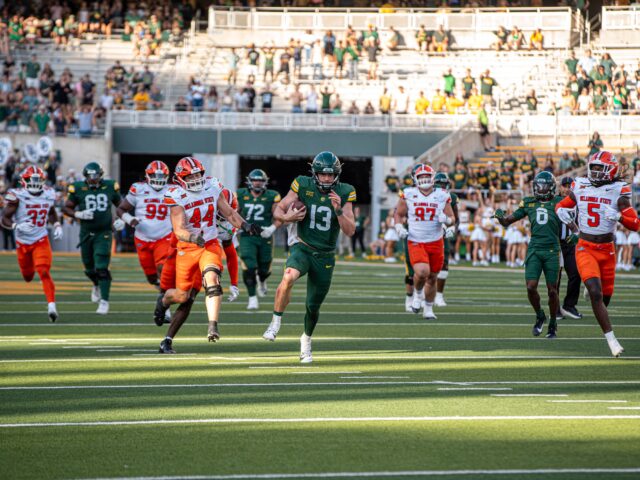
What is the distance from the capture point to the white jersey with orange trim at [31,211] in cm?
1523

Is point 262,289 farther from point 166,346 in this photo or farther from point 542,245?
point 166,346

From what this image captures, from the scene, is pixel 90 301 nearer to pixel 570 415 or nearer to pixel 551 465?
pixel 570 415

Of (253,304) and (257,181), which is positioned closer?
(253,304)

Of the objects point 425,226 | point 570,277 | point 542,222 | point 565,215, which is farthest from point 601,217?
point 570,277

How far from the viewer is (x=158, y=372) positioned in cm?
1036

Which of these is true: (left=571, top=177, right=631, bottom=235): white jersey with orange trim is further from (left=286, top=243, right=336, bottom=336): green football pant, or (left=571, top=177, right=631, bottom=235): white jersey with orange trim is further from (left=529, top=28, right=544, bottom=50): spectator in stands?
(left=529, top=28, right=544, bottom=50): spectator in stands

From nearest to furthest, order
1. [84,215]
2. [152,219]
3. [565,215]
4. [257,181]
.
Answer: [565,215] → [152,219] → [84,215] → [257,181]

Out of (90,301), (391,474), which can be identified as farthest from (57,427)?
(90,301)

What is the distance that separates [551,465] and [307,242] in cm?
483

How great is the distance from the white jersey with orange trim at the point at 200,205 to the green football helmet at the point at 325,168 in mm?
1248

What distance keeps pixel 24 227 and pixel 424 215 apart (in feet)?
16.8

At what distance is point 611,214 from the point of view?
11836 mm

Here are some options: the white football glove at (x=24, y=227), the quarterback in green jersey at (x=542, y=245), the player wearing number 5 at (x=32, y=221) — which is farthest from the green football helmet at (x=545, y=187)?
the white football glove at (x=24, y=227)

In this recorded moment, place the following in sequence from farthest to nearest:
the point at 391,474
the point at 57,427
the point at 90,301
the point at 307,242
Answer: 1. the point at 90,301
2. the point at 307,242
3. the point at 57,427
4. the point at 391,474
